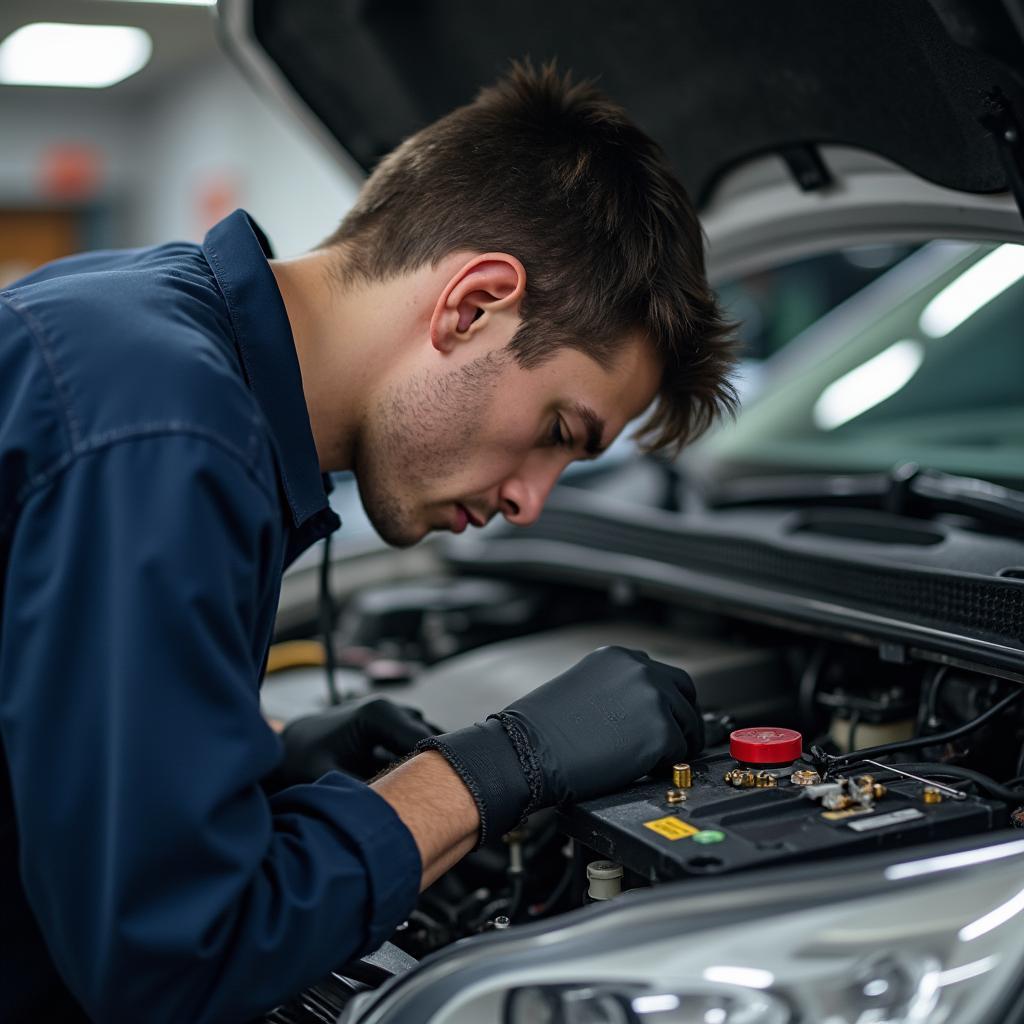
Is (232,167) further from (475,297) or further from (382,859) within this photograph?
(382,859)

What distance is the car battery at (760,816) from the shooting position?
0.89 m

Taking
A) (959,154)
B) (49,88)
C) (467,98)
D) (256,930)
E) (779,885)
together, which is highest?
(49,88)

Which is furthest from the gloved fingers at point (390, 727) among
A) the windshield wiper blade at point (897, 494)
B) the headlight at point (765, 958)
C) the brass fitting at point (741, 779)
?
the windshield wiper blade at point (897, 494)

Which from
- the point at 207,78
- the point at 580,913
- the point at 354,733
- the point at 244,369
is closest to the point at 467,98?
the point at 244,369

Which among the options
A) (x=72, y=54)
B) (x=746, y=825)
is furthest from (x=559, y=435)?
(x=72, y=54)

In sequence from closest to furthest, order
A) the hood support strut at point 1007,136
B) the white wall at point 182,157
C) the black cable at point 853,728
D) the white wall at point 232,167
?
1. the hood support strut at point 1007,136
2. the black cable at point 853,728
3. the white wall at point 232,167
4. the white wall at point 182,157

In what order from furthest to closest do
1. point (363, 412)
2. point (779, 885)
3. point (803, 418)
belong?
point (803, 418) < point (363, 412) < point (779, 885)

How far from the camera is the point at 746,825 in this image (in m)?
0.94

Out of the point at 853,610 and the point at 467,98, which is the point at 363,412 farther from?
the point at 467,98

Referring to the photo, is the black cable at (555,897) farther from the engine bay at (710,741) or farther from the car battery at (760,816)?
the car battery at (760,816)

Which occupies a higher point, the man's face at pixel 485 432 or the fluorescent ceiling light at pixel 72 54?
the fluorescent ceiling light at pixel 72 54

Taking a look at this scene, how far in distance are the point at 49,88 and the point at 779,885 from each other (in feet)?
29.1

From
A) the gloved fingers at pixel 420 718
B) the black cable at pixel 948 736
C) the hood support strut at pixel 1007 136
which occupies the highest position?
the hood support strut at pixel 1007 136

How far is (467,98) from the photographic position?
1744 millimetres
